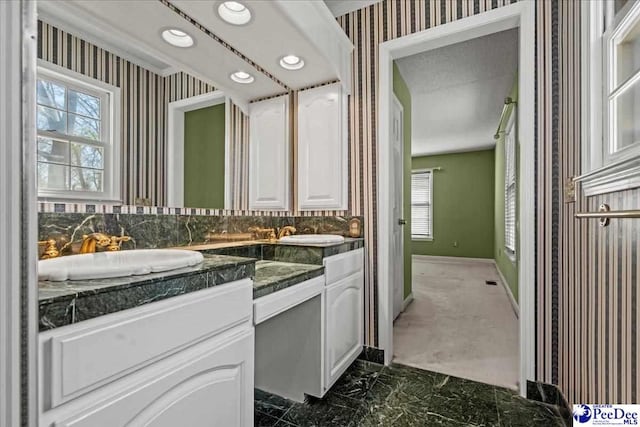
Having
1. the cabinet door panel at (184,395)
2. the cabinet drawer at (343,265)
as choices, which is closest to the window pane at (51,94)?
the cabinet door panel at (184,395)

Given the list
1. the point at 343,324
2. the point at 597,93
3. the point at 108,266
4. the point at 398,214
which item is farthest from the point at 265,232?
the point at 597,93

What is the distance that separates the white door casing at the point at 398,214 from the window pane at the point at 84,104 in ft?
7.54

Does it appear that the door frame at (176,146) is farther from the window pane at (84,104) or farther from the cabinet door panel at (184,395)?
the cabinet door panel at (184,395)

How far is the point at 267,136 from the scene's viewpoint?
2234 mm

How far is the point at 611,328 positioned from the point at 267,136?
2074mm

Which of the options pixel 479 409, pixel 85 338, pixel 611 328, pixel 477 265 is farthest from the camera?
pixel 477 265

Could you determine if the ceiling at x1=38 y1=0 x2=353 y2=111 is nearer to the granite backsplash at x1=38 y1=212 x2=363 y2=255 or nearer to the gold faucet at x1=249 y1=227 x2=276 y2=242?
the granite backsplash at x1=38 y1=212 x2=363 y2=255

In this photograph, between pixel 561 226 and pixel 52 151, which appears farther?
pixel 561 226

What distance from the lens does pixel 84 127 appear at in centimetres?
119

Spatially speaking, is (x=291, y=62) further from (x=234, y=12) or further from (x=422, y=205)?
(x=422, y=205)

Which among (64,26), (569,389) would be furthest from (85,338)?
(569,389)

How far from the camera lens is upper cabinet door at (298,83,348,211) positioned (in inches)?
87.2

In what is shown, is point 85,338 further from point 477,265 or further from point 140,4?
point 477,265

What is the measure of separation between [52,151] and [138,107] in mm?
411
